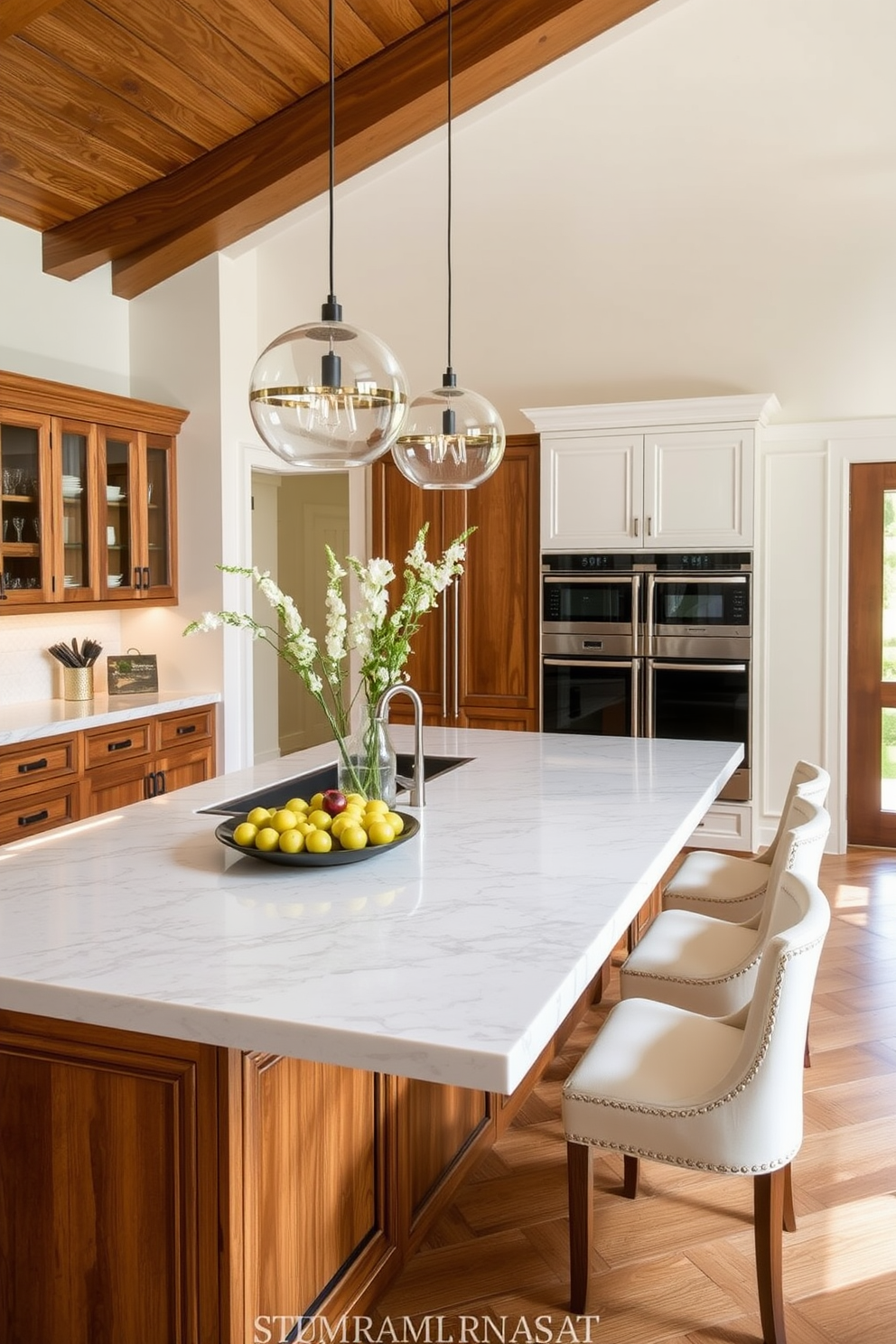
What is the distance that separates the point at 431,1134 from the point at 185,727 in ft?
10.6

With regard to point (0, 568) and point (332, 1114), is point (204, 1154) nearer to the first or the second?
point (332, 1114)

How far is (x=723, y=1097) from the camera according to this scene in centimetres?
180

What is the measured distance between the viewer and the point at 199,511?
5.46 meters

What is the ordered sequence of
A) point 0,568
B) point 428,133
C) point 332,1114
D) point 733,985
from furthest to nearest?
point 428,133 < point 0,568 < point 733,985 < point 332,1114

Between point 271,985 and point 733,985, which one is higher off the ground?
point 271,985

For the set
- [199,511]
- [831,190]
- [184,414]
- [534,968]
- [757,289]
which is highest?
[831,190]

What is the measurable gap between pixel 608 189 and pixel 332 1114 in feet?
16.6

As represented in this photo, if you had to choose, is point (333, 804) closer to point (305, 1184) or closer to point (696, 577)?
point (305, 1184)

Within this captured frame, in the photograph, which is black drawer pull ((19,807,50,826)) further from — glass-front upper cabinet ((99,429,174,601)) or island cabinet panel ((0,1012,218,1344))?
island cabinet panel ((0,1012,218,1344))

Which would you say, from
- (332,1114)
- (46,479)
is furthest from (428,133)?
(332,1114)

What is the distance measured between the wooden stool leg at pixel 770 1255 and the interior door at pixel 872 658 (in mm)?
3978

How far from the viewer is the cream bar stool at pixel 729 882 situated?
117 inches

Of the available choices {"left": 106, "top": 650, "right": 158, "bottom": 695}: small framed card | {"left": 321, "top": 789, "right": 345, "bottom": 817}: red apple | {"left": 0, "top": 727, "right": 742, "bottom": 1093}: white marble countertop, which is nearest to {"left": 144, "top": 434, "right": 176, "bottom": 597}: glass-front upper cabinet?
{"left": 106, "top": 650, "right": 158, "bottom": 695}: small framed card

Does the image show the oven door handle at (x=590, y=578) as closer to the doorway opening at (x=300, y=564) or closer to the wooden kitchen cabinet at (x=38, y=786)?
the wooden kitchen cabinet at (x=38, y=786)
